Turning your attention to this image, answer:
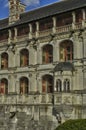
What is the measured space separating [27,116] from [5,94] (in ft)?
25.6

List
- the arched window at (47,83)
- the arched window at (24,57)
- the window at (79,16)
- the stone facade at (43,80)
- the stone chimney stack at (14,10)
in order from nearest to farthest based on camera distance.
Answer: the stone facade at (43,80) → the window at (79,16) → the arched window at (47,83) → the arched window at (24,57) → the stone chimney stack at (14,10)

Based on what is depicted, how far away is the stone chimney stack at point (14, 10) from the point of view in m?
49.4

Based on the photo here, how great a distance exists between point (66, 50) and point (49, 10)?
27.9 ft

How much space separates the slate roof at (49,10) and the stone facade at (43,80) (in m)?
1.23

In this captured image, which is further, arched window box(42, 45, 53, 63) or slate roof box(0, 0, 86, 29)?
arched window box(42, 45, 53, 63)

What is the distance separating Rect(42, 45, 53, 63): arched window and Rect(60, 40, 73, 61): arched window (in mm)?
1859

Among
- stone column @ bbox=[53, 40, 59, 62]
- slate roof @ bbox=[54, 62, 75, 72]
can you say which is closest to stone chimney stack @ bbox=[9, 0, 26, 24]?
stone column @ bbox=[53, 40, 59, 62]

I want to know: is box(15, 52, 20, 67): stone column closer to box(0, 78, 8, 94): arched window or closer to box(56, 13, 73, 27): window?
box(0, 78, 8, 94): arched window

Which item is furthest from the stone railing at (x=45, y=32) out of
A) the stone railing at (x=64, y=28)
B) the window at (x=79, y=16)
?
the window at (x=79, y=16)

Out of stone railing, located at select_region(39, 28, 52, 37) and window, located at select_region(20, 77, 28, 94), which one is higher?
stone railing, located at select_region(39, 28, 52, 37)

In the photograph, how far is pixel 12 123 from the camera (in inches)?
1486

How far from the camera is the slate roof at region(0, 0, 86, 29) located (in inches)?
1614

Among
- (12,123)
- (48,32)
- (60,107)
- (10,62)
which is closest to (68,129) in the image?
(60,107)

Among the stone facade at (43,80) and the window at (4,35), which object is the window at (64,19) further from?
the window at (4,35)
